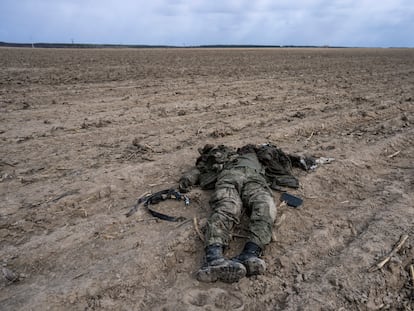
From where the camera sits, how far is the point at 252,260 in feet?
11.6

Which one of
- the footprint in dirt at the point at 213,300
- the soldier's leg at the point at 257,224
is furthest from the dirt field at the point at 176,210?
the soldier's leg at the point at 257,224

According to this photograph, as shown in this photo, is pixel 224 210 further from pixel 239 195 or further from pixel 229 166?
pixel 229 166

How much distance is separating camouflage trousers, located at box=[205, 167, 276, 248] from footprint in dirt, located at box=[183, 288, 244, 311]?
58cm

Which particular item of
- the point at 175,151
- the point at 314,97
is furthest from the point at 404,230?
the point at 314,97

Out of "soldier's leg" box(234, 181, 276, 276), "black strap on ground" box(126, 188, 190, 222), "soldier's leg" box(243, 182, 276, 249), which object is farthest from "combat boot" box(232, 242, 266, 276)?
"black strap on ground" box(126, 188, 190, 222)

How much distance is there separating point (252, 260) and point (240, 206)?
88 centimetres

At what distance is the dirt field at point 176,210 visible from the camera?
332cm

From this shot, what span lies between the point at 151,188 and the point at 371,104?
777cm

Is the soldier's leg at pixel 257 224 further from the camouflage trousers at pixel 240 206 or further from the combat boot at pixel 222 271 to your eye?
the combat boot at pixel 222 271

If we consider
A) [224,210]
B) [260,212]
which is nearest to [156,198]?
[224,210]

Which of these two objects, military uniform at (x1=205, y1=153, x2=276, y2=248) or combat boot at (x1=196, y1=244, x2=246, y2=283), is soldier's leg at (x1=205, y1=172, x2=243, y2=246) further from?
combat boot at (x1=196, y1=244, x2=246, y2=283)

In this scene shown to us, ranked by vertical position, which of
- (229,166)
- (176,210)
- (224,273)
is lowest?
(176,210)

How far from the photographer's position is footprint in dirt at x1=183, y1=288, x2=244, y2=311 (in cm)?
316

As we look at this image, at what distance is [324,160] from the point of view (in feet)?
20.1
